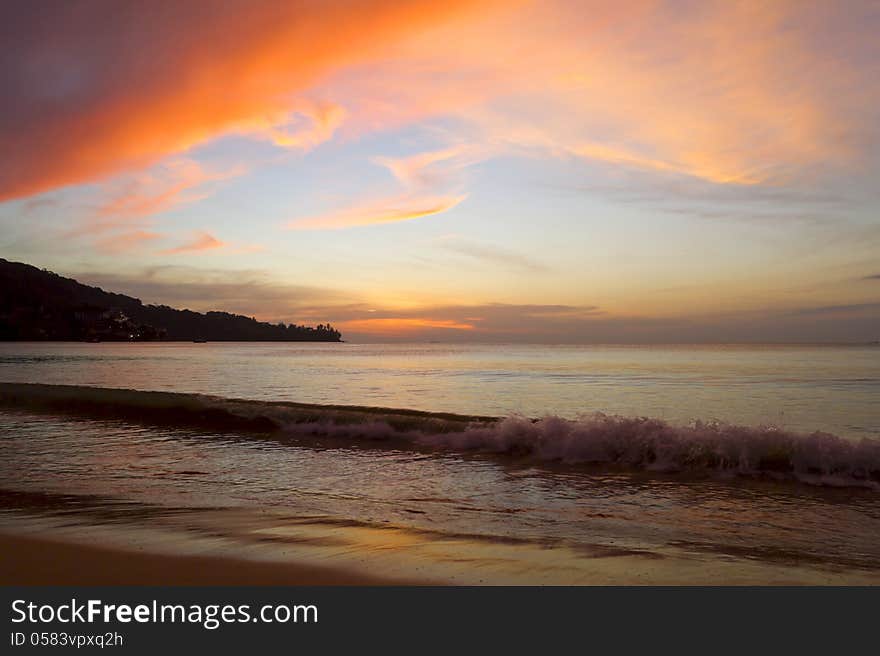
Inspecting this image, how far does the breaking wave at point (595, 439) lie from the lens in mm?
11727

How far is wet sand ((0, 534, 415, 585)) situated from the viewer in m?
5.25

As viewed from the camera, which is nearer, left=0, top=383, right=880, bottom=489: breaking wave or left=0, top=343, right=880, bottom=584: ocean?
left=0, top=343, right=880, bottom=584: ocean

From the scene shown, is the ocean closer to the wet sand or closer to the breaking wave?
the breaking wave

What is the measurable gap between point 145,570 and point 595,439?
10.2 m

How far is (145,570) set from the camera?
18.1ft

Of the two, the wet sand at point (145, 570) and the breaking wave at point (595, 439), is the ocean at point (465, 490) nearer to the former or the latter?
the breaking wave at point (595, 439)

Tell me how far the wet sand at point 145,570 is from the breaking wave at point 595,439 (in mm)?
8570

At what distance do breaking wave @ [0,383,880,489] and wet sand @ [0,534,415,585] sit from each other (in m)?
8.57

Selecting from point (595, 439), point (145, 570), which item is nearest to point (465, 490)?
point (595, 439)

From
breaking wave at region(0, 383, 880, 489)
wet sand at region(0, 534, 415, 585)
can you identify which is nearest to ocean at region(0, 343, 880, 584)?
breaking wave at region(0, 383, 880, 489)

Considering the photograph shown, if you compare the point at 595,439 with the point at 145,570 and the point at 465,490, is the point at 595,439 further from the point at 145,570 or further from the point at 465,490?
the point at 145,570

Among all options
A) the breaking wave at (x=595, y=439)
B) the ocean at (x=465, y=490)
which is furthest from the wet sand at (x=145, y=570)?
the breaking wave at (x=595, y=439)

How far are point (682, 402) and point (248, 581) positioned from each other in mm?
24272

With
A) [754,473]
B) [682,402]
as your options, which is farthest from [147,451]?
[682,402]
